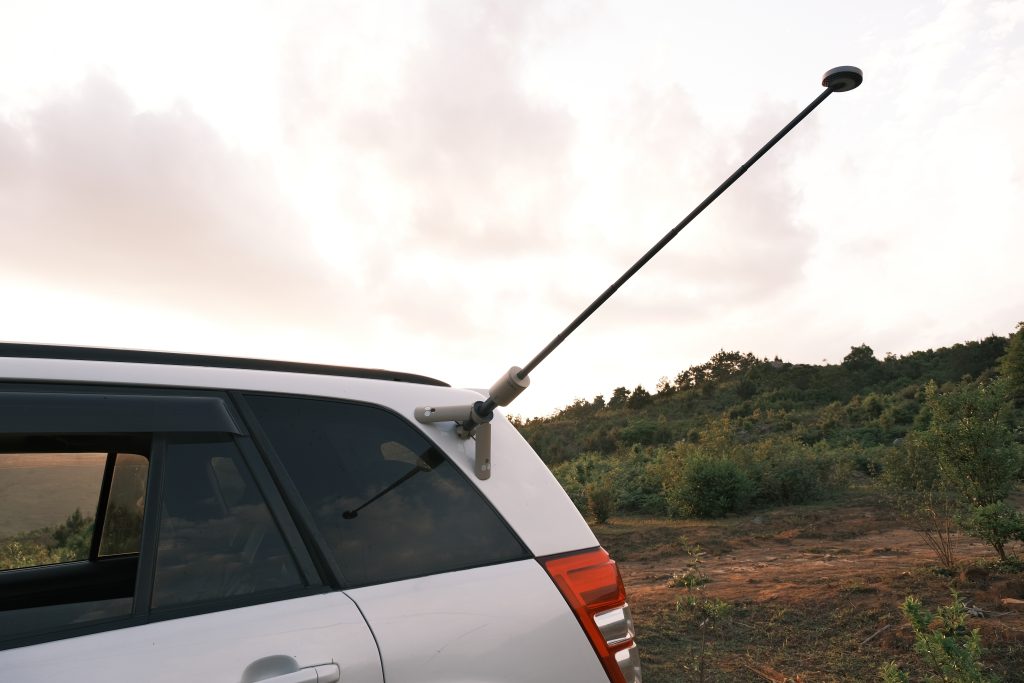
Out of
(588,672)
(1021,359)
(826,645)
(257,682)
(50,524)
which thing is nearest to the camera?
(257,682)

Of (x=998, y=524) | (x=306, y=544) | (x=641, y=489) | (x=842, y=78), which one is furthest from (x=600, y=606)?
(x=641, y=489)

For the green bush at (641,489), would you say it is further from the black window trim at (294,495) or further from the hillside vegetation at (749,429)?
the black window trim at (294,495)

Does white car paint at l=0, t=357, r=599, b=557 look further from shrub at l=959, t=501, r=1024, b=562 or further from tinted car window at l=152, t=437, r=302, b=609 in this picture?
shrub at l=959, t=501, r=1024, b=562

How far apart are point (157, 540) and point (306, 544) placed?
0.31m

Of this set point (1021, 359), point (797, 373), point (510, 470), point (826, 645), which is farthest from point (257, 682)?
point (797, 373)

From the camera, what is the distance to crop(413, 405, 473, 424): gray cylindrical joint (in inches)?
80.8

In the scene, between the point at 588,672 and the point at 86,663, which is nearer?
the point at 86,663

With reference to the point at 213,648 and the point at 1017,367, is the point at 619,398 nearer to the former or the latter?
the point at 1017,367

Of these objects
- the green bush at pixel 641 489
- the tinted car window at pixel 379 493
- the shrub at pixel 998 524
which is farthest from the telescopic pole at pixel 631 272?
the green bush at pixel 641 489

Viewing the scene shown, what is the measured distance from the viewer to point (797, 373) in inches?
1569

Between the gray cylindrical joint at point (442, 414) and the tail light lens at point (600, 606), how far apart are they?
0.45m

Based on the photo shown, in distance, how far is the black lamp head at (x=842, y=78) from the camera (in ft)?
9.90

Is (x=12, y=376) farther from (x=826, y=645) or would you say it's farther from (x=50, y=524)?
(x=826, y=645)

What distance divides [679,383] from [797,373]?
23.6 feet
